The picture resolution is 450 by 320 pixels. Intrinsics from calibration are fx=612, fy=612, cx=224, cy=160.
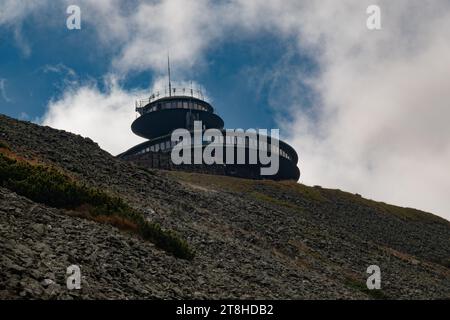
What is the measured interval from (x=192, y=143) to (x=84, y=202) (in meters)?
67.5

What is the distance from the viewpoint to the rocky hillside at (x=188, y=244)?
67.9 ft

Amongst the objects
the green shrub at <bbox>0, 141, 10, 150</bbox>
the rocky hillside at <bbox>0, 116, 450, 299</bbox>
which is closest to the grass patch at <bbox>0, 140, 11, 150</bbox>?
the green shrub at <bbox>0, 141, 10, 150</bbox>

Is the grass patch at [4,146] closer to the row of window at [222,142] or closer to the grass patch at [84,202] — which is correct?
the grass patch at [84,202]

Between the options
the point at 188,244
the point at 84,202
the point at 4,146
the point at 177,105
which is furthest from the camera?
the point at 177,105

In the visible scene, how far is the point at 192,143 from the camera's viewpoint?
98.6 meters

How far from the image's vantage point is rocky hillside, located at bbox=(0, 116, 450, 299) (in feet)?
67.9

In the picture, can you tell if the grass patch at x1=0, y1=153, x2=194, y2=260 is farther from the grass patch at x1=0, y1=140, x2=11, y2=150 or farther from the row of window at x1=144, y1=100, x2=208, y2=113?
the row of window at x1=144, y1=100, x2=208, y2=113

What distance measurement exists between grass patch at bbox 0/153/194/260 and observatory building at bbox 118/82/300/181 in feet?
197

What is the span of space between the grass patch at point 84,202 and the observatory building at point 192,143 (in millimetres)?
60121

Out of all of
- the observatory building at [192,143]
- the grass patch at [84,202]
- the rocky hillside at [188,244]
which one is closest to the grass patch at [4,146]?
the rocky hillside at [188,244]

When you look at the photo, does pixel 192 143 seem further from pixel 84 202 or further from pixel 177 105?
pixel 84 202

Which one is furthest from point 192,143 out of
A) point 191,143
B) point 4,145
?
point 4,145
